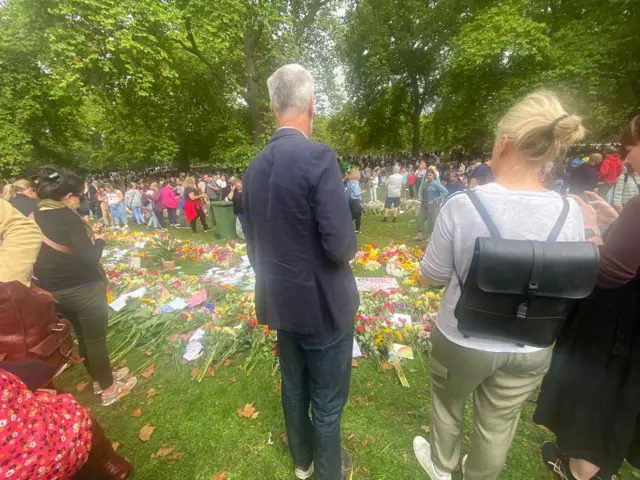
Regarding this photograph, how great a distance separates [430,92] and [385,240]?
22491mm

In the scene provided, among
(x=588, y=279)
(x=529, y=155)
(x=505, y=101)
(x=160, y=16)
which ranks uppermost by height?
(x=160, y=16)

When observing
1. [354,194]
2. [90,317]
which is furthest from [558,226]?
[354,194]

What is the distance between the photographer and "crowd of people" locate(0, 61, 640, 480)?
4.50ft

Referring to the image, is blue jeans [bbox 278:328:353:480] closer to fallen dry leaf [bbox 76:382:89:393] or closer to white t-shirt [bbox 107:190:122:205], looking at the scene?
fallen dry leaf [bbox 76:382:89:393]

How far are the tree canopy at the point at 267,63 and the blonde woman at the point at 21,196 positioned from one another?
27.1ft

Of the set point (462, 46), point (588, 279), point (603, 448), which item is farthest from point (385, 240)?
point (462, 46)

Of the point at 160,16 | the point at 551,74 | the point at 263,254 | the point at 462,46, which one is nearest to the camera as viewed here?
the point at 263,254

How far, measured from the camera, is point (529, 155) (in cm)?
141

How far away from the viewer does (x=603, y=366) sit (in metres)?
1.88

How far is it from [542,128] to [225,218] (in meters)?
9.67

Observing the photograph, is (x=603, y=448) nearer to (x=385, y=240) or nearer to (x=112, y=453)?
(x=112, y=453)

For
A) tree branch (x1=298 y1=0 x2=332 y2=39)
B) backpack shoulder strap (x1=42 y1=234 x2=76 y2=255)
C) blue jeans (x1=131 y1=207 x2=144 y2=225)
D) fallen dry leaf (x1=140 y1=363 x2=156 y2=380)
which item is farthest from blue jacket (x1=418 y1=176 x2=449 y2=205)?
blue jeans (x1=131 y1=207 x2=144 y2=225)

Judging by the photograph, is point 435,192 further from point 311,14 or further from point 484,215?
point 311,14

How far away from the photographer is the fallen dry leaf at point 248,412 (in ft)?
10.00
